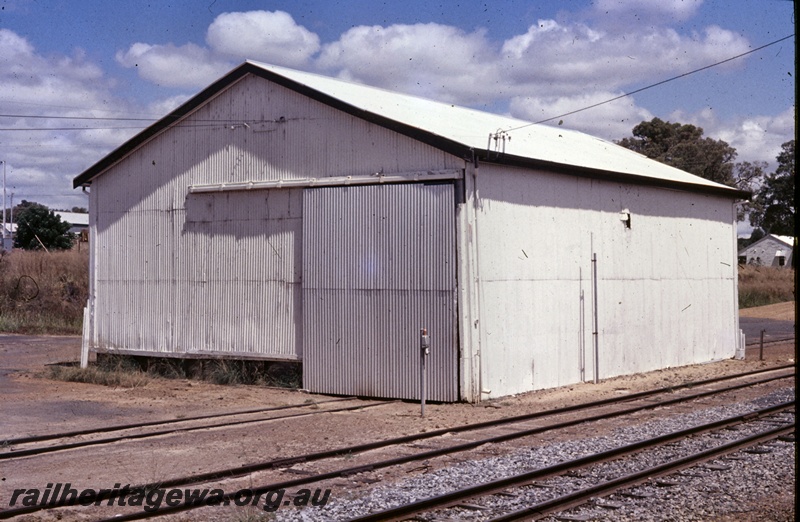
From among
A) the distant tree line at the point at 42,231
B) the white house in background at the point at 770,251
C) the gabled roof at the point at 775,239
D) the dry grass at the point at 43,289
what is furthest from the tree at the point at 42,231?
the gabled roof at the point at 775,239

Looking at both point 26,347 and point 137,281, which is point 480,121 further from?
point 26,347

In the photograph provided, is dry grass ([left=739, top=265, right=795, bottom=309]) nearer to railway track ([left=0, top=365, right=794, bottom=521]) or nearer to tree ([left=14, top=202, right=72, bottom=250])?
railway track ([left=0, top=365, right=794, bottom=521])

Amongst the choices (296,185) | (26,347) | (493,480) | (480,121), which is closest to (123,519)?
(493,480)

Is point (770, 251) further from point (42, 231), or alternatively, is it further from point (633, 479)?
point (633, 479)

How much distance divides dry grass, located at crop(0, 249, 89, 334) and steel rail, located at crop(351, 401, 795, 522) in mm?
30754

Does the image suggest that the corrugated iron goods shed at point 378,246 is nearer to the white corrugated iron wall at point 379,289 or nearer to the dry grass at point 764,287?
the white corrugated iron wall at point 379,289

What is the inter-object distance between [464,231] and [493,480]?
23.8ft

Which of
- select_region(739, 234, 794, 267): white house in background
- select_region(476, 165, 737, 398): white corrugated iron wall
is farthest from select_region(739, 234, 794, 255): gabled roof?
select_region(476, 165, 737, 398): white corrugated iron wall

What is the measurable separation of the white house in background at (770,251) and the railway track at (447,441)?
255 feet

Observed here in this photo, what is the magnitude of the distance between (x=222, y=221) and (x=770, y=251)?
280ft

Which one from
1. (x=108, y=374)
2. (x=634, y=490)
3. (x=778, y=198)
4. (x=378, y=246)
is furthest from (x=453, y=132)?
(x=778, y=198)

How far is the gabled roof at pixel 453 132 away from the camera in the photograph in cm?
1778

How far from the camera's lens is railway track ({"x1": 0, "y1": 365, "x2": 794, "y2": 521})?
10.0 metres

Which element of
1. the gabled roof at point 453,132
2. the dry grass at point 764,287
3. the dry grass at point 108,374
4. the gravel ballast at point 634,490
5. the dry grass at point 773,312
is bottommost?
the gravel ballast at point 634,490
